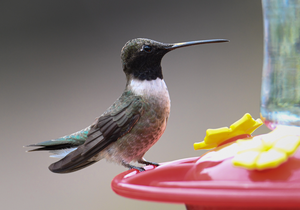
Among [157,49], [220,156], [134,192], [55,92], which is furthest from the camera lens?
[55,92]

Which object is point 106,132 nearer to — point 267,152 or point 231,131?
point 231,131

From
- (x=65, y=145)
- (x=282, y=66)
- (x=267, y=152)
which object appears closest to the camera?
(x=267, y=152)

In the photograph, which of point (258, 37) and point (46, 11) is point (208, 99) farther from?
point (46, 11)

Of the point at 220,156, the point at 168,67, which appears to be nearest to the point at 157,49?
the point at 220,156

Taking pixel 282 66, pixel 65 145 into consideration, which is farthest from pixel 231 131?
pixel 65 145

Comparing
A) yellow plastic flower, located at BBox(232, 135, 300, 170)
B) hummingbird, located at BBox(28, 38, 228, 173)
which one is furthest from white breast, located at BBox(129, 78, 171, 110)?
yellow plastic flower, located at BBox(232, 135, 300, 170)

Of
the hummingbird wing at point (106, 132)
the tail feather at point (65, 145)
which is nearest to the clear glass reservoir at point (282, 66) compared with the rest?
the hummingbird wing at point (106, 132)

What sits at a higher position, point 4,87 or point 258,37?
point 258,37

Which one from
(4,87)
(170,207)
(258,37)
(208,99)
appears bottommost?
(170,207)
